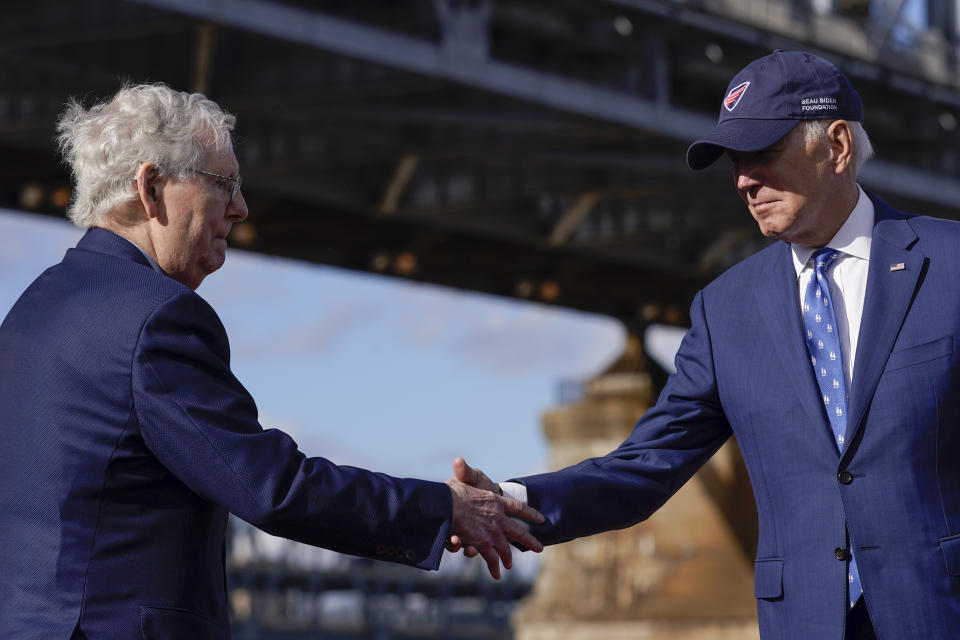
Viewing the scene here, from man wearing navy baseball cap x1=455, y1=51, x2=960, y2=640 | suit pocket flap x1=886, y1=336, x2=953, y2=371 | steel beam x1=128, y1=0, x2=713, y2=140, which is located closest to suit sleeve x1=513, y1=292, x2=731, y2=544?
man wearing navy baseball cap x1=455, y1=51, x2=960, y2=640

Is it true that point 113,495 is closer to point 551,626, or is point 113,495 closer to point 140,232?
point 140,232

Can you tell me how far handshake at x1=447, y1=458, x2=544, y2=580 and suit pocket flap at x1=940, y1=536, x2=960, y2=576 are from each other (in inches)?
48.0

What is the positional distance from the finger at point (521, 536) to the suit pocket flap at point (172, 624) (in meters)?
1.09

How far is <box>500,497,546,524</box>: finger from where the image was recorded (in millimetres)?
4469

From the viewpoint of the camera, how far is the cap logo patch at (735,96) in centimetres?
404

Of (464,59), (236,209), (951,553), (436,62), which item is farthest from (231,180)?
(464,59)

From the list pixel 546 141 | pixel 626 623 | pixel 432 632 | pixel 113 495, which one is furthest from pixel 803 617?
pixel 432 632

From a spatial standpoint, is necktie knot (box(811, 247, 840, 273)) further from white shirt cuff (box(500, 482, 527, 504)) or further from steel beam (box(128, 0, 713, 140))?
steel beam (box(128, 0, 713, 140))

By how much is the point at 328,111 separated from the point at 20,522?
623 inches

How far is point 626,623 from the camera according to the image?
28156 millimetres

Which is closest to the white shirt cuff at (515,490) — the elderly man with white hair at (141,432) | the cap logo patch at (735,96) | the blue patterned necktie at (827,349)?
the elderly man with white hair at (141,432)

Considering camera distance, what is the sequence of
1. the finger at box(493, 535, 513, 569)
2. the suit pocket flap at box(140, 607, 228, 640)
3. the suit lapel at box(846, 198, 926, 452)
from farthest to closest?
the finger at box(493, 535, 513, 569) → the suit lapel at box(846, 198, 926, 452) → the suit pocket flap at box(140, 607, 228, 640)

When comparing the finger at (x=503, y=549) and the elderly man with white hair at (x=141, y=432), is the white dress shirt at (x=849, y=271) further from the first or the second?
the elderly man with white hair at (x=141, y=432)

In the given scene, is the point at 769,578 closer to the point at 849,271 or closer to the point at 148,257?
the point at 849,271
